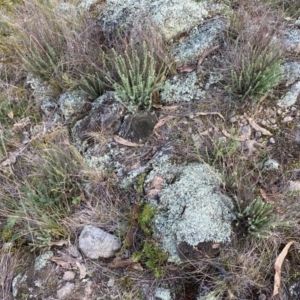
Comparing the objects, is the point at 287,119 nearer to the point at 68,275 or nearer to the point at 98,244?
the point at 98,244

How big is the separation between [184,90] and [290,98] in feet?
2.32

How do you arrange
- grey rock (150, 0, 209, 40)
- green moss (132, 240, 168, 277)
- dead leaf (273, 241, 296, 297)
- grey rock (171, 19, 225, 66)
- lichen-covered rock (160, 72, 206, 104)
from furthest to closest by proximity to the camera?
grey rock (150, 0, 209, 40) → grey rock (171, 19, 225, 66) → lichen-covered rock (160, 72, 206, 104) → green moss (132, 240, 168, 277) → dead leaf (273, 241, 296, 297)

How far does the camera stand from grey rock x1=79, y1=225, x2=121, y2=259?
6.38ft

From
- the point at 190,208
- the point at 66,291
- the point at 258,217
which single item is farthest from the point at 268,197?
the point at 66,291

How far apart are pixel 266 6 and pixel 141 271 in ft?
7.23

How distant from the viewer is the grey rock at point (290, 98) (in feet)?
6.99

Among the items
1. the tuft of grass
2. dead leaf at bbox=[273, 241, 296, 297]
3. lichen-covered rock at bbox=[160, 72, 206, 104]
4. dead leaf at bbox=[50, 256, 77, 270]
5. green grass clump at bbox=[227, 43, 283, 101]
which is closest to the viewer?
dead leaf at bbox=[273, 241, 296, 297]

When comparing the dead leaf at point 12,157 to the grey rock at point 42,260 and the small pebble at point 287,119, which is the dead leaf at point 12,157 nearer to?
the grey rock at point 42,260

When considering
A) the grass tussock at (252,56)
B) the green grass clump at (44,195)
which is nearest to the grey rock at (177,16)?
the grass tussock at (252,56)

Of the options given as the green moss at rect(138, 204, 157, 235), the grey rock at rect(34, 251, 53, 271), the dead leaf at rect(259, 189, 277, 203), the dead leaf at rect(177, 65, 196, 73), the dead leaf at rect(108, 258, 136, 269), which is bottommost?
the dead leaf at rect(108, 258, 136, 269)

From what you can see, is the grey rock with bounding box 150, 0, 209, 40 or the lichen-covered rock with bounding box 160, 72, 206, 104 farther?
the grey rock with bounding box 150, 0, 209, 40

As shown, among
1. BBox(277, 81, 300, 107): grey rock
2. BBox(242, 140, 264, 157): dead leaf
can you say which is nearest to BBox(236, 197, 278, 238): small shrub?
BBox(242, 140, 264, 157): dead leaf

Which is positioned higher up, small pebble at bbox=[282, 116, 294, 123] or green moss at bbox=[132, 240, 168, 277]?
small pebble at bbox=[282, 116, 294, 123]

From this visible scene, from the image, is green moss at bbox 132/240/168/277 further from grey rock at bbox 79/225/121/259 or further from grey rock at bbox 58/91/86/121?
grey rock at bbox 58/91/86/121
